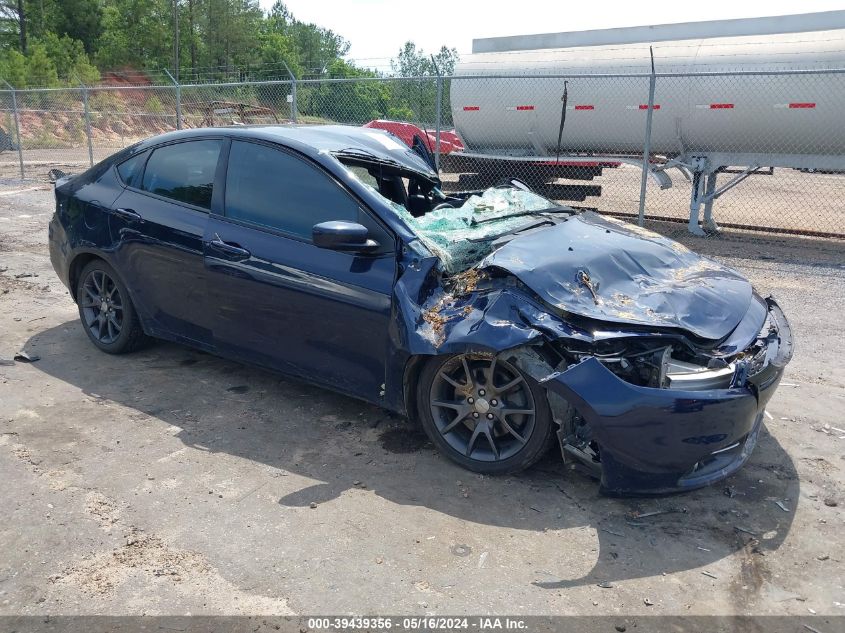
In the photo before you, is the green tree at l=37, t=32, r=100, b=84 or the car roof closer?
the car roof

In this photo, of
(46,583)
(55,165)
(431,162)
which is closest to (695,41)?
(431,162)

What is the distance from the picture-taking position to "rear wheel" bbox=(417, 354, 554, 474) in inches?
139

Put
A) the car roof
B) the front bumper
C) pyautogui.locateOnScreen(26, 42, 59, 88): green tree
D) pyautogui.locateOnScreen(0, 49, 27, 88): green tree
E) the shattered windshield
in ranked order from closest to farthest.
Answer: the front bumper, the shattered windshield, the car roof, pyautogui.locateOnScreen(0, 49, 27, 88): green tree, pyautogui.locateOnScreen(26, 42, 59, 88): green tree

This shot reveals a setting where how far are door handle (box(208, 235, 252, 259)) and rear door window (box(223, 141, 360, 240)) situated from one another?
177 mm

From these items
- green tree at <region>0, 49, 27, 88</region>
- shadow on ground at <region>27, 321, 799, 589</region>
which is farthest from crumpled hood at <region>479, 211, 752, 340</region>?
green tree at <region>0, 49, 27, 88</region>

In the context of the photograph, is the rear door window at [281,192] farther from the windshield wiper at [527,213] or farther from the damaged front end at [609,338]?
the windshield wiper at [527,213]

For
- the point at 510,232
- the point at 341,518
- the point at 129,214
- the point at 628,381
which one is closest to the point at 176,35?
the point at 129,214

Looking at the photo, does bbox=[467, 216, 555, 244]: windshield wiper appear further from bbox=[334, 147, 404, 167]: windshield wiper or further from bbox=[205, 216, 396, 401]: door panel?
bbox=[334, 147, 404, 167]: windshield wiper

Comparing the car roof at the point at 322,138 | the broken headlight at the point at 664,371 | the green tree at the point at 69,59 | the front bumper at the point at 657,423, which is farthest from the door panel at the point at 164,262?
the green tree at the point at 69,59

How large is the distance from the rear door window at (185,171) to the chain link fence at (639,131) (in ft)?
8.85

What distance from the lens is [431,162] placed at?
5625 mm

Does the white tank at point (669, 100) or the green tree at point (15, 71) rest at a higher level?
the green tree at point (15, 71)

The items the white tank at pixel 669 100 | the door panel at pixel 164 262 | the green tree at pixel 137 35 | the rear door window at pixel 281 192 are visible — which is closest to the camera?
the rear door window at pixel 281 192

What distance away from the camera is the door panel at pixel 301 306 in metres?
3.91
